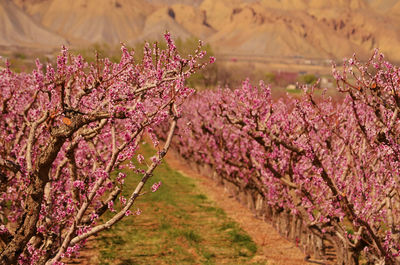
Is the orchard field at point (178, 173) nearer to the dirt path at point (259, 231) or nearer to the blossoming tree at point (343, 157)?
the blossoming tree at point (343, 157)

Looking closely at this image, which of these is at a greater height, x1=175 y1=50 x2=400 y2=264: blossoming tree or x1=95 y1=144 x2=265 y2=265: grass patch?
x1=175 y1=50 x2=400 y2=264: blossoming tree

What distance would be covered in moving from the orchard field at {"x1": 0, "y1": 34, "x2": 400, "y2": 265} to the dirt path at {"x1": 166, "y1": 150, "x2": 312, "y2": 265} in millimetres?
299

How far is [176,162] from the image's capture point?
33844 mm

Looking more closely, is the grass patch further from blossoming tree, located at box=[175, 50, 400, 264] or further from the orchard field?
blossoming tree, located at box=[175, 50, 400, 264]

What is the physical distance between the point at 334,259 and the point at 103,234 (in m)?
8.30

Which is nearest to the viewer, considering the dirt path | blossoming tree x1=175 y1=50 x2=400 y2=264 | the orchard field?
the orchard field

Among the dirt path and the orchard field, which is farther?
the dirt path

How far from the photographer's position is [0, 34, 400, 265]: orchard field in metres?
5.76

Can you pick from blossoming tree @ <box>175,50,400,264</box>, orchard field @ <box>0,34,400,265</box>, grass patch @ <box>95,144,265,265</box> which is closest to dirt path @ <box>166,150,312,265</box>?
orchard field @ <box>0,34,400,265</box>

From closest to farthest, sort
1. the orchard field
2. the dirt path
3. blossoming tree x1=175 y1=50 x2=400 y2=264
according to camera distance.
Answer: the orchard field
blossoming tree x1=175 y1=50 x2=400 y2=264
the dirt path

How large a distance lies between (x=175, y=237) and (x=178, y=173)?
1374 cm

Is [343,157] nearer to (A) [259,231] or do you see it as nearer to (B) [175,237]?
(A) [259,231]

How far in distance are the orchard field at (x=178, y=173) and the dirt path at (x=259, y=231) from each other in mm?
299

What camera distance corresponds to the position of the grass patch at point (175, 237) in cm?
1279
